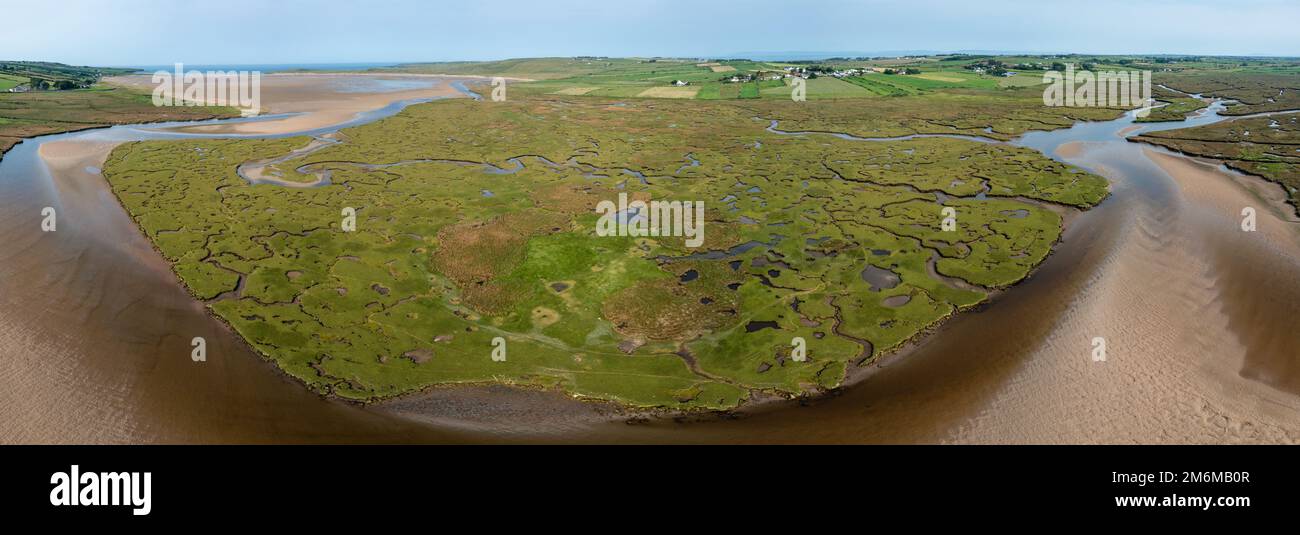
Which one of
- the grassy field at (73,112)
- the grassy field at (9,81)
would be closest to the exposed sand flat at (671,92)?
the grassy field at (73,112)

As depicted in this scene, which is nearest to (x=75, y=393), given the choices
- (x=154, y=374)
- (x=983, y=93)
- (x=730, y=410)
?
(x=154, y=374)

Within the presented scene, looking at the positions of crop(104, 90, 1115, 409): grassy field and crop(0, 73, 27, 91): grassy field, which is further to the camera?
crop(0, 73, 27, 91): grassy field

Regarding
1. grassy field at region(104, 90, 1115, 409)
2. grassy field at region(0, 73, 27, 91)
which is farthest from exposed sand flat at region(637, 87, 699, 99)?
grassy field at region(0, 73, 27, 91)
